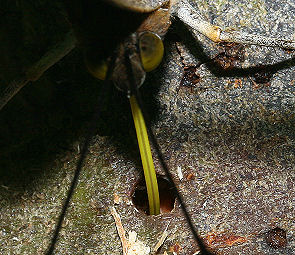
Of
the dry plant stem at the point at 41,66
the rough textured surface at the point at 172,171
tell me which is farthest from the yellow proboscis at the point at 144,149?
the dry plant stem at the point at 41,66

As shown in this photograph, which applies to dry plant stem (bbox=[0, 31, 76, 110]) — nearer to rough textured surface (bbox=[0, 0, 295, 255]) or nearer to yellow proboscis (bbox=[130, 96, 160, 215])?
rough textured surface (bbox=[0, 0, 295, 255])

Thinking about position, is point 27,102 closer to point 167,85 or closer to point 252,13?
point 167,85

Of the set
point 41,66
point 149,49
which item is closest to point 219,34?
point 149,49

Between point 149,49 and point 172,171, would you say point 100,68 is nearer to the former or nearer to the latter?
point 149,49

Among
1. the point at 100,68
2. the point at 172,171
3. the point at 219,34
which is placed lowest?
the point at 172,171

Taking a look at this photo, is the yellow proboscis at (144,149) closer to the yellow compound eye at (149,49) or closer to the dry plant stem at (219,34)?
the yellow compound eye at (149,49)

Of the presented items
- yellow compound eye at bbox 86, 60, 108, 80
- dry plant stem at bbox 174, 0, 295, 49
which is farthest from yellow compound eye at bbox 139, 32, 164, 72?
dry plant stem at bbox 174, 0, 295, 49

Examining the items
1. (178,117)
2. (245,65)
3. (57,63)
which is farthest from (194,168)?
(57,63)
